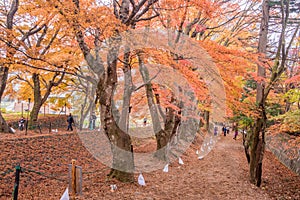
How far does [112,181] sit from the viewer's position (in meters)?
7.65

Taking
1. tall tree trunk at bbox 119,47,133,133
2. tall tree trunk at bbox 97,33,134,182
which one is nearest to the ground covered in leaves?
tall tree trunk at bbox 97,33,134,182

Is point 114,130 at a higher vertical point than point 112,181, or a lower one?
higher

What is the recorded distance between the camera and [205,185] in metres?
8.48

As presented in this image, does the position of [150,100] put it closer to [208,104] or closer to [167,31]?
[167,31]

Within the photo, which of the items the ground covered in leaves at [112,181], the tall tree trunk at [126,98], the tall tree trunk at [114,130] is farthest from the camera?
the tall tree trunk at [126,98]

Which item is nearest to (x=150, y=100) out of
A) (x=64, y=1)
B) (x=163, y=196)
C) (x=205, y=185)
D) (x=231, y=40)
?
(x=205, y=185)

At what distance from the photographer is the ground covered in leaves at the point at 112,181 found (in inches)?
281

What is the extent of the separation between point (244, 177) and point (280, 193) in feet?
6.30

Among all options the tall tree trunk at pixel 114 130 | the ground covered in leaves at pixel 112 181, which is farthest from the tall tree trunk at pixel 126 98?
the ground covered in leaves at pixel 112 181

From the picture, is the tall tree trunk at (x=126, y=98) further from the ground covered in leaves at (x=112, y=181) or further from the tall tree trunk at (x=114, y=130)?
the ground covered in leaves at (x=112, y=181)

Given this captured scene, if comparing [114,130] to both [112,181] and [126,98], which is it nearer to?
[126,98]

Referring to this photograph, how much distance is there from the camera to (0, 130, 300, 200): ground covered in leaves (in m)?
7.13

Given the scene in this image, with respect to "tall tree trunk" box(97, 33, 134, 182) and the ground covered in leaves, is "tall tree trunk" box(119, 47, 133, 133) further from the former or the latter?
the ground covered in leaves

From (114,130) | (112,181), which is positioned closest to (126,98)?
(114,130)
